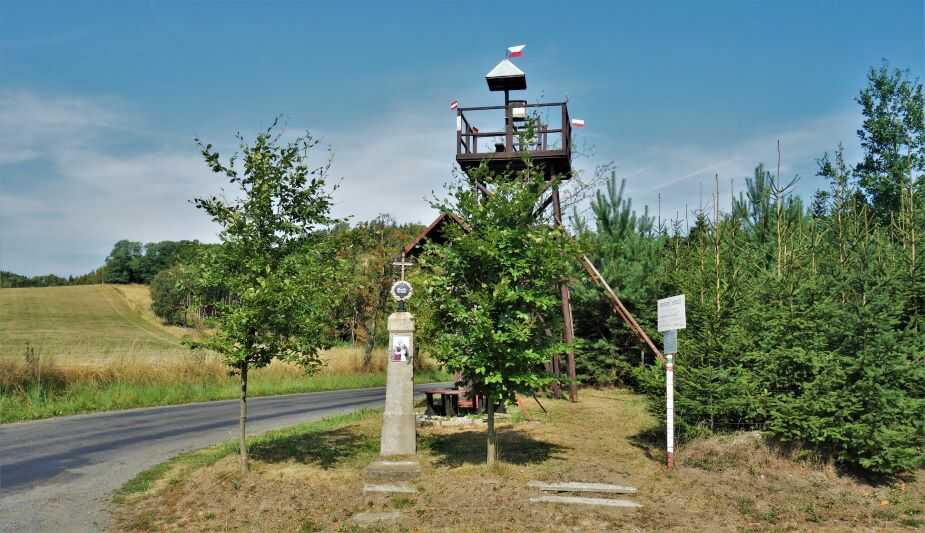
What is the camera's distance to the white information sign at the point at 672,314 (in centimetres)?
1086

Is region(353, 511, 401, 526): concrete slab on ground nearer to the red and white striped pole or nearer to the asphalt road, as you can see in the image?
the asphalt road

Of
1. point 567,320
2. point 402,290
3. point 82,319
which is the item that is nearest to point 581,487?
point 402,290

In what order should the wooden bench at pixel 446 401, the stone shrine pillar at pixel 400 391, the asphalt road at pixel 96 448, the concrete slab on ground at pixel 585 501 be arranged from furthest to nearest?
the wooden bench at pixel 446 401 < the stone shrine pillar at pixel 400 391 < the asphalt road at pixel 96 448 < the concrete slab on ground at pixel 585 501

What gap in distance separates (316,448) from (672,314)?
727 centimetres

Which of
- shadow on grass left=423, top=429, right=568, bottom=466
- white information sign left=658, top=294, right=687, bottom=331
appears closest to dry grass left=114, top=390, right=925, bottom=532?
shadow on grass left=423, top=429, right=568, bottom=466

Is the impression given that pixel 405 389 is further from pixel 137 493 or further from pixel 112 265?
pixel 112 265

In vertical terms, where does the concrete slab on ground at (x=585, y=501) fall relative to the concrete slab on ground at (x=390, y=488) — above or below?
above

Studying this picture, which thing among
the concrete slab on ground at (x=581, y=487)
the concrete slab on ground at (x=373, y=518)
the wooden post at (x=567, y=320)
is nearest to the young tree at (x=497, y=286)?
the concrete slab on ground at (x=581, y=487)

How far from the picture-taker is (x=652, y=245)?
2223cm

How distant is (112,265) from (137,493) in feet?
367

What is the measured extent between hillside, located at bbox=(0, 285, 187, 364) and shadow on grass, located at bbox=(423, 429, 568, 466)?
37.0m

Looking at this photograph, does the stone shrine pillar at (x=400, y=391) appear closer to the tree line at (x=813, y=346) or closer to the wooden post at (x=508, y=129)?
the tree line at (x=813, y=346)

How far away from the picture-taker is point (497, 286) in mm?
10250

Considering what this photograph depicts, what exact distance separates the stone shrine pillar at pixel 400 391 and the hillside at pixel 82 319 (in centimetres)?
3833
